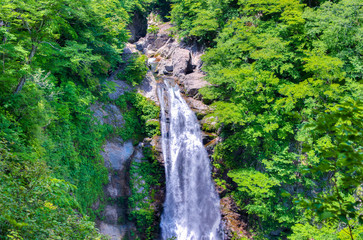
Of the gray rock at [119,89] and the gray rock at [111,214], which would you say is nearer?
the gray rock at [111,214]

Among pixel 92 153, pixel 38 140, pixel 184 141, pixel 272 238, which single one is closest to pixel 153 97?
pixel 184 141

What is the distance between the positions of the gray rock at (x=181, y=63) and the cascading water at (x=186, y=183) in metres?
4.87

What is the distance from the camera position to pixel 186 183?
1400cm

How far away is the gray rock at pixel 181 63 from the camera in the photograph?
63.7ft

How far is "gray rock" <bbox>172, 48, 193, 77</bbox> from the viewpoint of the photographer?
19406 millimetres

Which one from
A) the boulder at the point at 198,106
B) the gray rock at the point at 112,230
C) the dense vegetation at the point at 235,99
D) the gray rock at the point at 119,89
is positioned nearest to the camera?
the dense vegetation at the point at 235,99

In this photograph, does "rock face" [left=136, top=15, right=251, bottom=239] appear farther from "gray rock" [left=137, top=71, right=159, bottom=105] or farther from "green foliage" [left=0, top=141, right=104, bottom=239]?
"green foliage" [left=0, top=141, right=104, bottom=239]

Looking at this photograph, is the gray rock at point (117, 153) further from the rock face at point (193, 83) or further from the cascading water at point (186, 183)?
the cascading water at point (186, 183)

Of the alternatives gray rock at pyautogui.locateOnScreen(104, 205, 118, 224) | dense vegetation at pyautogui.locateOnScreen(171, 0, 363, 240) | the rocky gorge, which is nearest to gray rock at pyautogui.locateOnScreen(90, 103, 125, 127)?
the rocky gorge

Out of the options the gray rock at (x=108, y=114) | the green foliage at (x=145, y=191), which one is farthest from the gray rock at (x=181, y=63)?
the green foliage at (x=145, y=191)

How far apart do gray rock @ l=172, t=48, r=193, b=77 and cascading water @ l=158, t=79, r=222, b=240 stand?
4869mm

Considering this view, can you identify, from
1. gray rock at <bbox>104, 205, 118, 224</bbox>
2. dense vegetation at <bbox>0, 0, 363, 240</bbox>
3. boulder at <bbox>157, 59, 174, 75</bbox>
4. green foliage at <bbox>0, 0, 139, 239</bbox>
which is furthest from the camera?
boulder at <bbox>157, 59, 174, 75</bbox>

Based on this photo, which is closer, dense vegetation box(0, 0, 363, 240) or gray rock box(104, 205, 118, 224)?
dense vegetation box(0, 0, 363, 240)

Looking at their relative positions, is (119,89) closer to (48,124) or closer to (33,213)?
(48,124)
